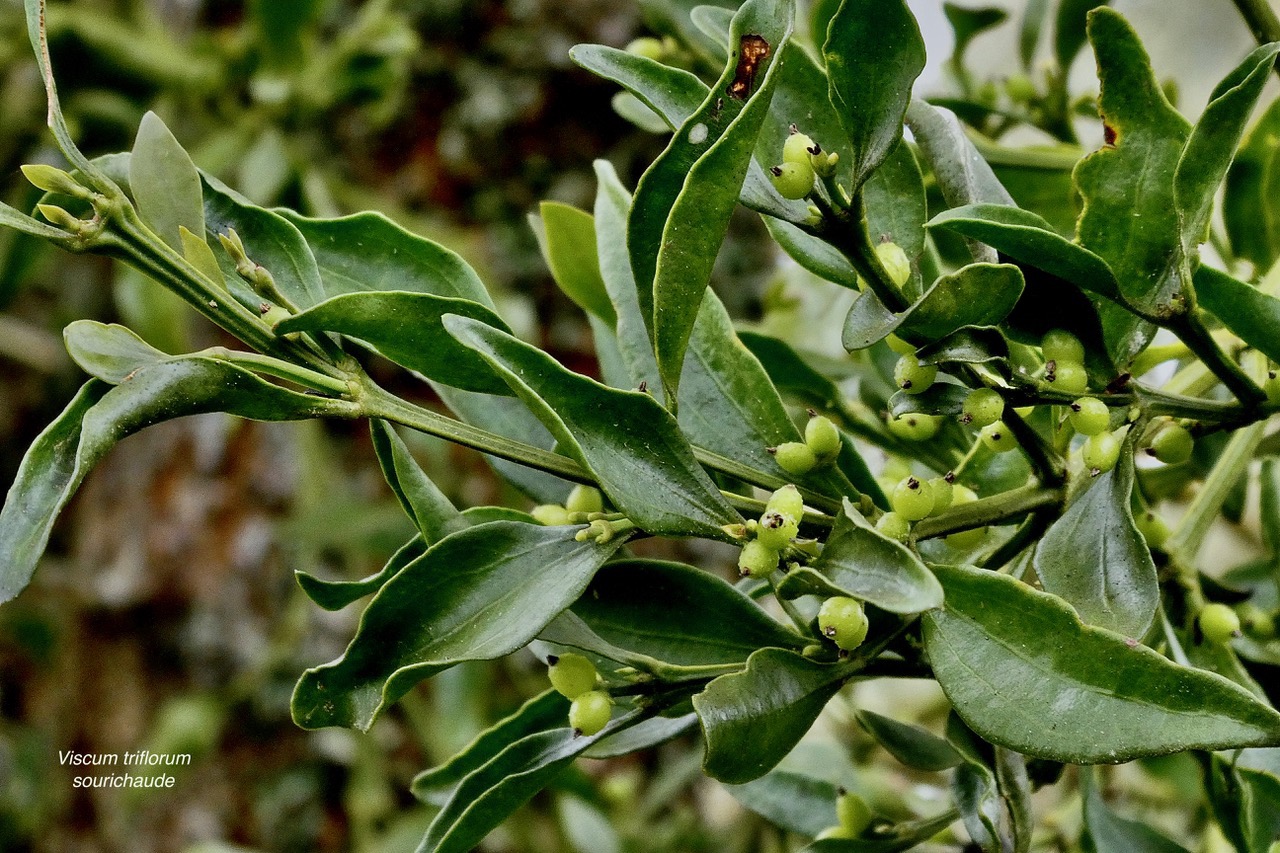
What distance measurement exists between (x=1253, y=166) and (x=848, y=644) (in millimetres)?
465

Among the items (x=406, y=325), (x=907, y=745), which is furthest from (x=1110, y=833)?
(x=406, y=325)

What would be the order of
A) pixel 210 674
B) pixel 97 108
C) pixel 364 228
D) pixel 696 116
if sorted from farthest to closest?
1. pixel 210 674
2. pixel 97 108
3. pixel 364 228
4. pixel 696 116

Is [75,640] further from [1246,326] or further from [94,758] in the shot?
[1246,326]

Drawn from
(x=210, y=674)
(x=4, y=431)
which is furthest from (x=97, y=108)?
(x=210, y=674)

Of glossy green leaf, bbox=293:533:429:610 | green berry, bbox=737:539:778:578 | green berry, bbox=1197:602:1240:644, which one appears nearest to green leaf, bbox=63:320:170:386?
glossy green leaf, bbox=293:533:429:610

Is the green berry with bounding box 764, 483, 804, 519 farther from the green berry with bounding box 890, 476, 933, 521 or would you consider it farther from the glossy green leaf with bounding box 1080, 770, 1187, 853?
the glossy green leaf with bounding box 1080, 770, 1187, 853

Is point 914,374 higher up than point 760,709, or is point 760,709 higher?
point 914,374

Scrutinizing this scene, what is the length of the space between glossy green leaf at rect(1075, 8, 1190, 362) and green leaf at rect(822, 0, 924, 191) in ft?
0.31

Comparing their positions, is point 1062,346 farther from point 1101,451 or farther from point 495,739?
point 495,739

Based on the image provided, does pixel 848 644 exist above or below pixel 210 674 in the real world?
above

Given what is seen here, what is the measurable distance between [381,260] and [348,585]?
0.15 m

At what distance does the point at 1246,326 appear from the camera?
18.0 inches

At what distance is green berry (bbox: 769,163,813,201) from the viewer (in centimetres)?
39

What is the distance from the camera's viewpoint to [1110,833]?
59 centimetres
